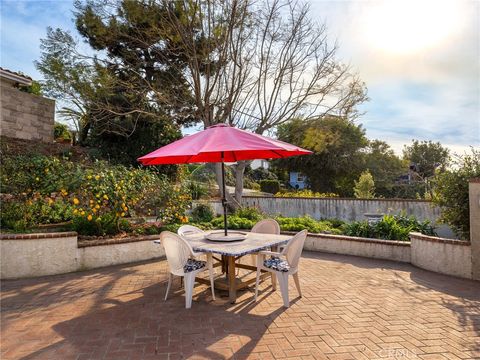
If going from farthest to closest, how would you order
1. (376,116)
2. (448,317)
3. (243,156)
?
(376,116), (243,156), (448,317)

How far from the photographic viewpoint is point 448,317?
3.97 metres

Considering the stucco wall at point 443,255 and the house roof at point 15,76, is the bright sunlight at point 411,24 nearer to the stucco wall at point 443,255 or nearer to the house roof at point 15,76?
the stucco wall at point 443,255

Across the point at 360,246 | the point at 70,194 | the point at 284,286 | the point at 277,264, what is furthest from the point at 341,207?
the point at 70,194

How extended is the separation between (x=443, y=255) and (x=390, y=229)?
1.68 meters

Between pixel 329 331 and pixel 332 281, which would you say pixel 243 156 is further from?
pixel 329 331

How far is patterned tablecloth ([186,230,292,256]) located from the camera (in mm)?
4285

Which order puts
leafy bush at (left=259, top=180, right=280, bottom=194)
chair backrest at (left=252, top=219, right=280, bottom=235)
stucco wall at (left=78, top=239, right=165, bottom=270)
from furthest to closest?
leafy bush at (left=259, top=180, right=280, bottom=194)
stucco wall at (left=78, top=239, right=165, bottom=270)
chair backrest at (left=252, top=219, right=280, bottom=235)

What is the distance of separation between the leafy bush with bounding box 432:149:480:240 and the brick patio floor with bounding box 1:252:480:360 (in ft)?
3.85

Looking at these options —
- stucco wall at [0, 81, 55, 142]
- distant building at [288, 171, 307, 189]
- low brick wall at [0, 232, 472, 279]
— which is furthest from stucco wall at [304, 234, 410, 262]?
distant building at [288, 171, 307, 189]

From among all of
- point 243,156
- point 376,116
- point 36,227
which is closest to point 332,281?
point 243,156

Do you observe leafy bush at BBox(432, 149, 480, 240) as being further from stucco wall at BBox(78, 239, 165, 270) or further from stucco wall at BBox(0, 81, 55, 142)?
stucco wall at BBox(0, 81, 55, 142)

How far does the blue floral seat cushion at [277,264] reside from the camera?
436 centimetres

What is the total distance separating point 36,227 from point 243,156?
15.3 feet

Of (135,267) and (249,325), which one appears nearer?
(249,325)
